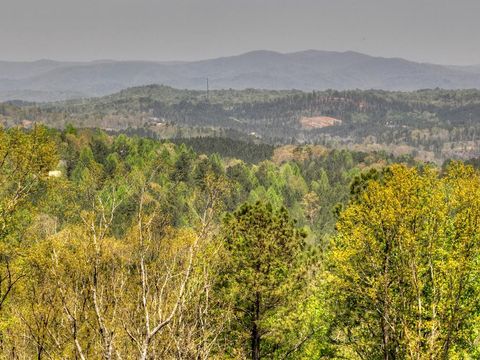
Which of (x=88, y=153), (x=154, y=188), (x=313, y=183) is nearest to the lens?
(x=154, y=188)

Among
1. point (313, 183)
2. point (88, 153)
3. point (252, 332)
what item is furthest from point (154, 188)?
point (252, 332)

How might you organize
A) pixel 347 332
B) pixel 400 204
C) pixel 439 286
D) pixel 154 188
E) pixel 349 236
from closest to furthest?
pixel 439 286, pixel 400 204, pixel 349 236, pixel 347 332, pixel 154 188

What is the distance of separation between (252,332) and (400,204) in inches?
406

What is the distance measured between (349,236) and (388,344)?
540 centimetres

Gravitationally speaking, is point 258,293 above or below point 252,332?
above

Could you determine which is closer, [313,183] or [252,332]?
[252,332]

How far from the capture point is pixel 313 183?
551ft

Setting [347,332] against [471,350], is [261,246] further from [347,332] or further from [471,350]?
[471,350]

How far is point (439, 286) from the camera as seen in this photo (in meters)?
20.5

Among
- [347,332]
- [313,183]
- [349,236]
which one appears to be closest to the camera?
[349,236]

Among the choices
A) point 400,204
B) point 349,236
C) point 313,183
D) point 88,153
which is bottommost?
point 313,183

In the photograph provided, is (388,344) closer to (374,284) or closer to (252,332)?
(374,284)

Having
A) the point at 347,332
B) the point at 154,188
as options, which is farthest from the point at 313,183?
the point at 347,332

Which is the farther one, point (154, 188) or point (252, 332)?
point (154, 188)
